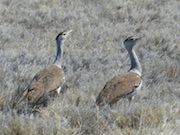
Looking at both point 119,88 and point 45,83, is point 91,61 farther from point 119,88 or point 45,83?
point 119,88

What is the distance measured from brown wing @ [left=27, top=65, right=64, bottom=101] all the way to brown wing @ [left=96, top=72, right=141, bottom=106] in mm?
691

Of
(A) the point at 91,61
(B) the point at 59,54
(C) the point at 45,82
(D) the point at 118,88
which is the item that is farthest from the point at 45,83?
(A) the point at 91,61

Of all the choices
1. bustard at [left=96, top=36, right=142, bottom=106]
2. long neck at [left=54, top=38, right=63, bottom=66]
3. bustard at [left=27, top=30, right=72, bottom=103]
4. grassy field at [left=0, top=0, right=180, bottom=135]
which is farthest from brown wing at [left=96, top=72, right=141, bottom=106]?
long neck at [left=54, top=38, right=63, bottom=66]

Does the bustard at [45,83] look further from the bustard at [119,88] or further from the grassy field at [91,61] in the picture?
the bustard at [119,88]

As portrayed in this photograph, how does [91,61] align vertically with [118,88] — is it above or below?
below

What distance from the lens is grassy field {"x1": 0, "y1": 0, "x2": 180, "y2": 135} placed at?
13.7ft

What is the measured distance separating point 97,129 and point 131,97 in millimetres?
1532

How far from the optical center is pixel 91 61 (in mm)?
8148

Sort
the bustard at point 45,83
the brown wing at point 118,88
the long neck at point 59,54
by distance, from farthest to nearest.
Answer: the long neck at point 59,54
the bustard at point 45,83
the brown wing at point 118,88

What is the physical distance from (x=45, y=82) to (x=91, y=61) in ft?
8.57

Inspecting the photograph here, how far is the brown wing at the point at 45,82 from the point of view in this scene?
17.6ft

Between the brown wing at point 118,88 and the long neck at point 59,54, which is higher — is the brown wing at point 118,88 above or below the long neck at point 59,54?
below

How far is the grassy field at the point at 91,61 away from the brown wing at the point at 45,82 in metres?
0.19

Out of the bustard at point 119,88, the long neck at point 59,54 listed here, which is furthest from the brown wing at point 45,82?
the bustard at point 119,88
